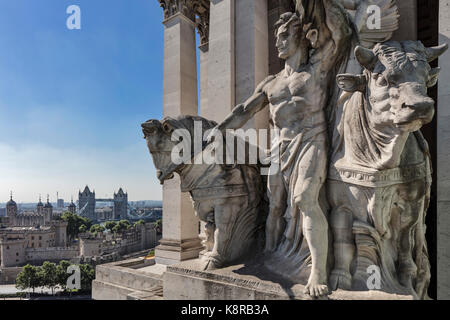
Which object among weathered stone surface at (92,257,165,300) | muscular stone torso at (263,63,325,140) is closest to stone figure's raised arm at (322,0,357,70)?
muscular stone torso at (263,63,325,140)

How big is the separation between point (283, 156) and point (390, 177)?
5.44 feet

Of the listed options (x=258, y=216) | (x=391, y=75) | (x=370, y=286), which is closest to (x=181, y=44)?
(x=258, y=216)

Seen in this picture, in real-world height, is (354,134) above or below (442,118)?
below

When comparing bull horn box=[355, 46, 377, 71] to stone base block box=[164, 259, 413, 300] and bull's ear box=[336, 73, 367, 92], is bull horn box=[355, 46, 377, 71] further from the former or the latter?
stone base block box=[164, 259, 413, 300]

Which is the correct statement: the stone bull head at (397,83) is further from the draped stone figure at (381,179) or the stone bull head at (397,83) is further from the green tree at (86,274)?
the green tree at (86,274)

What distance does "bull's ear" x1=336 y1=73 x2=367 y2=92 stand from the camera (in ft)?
13.5

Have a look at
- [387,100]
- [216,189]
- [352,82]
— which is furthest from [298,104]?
[216,189]

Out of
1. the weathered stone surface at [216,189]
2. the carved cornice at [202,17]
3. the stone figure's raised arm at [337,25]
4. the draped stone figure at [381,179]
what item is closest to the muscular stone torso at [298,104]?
the draped stone figure at [381,179]

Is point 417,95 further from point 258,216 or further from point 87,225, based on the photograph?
point 87,225

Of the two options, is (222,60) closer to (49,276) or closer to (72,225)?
(49,276)

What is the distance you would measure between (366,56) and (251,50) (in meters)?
6.18

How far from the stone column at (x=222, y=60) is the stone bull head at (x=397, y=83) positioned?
6.03 m

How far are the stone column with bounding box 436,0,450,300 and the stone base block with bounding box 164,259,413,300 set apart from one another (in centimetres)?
267

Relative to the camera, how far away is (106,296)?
1045cm
